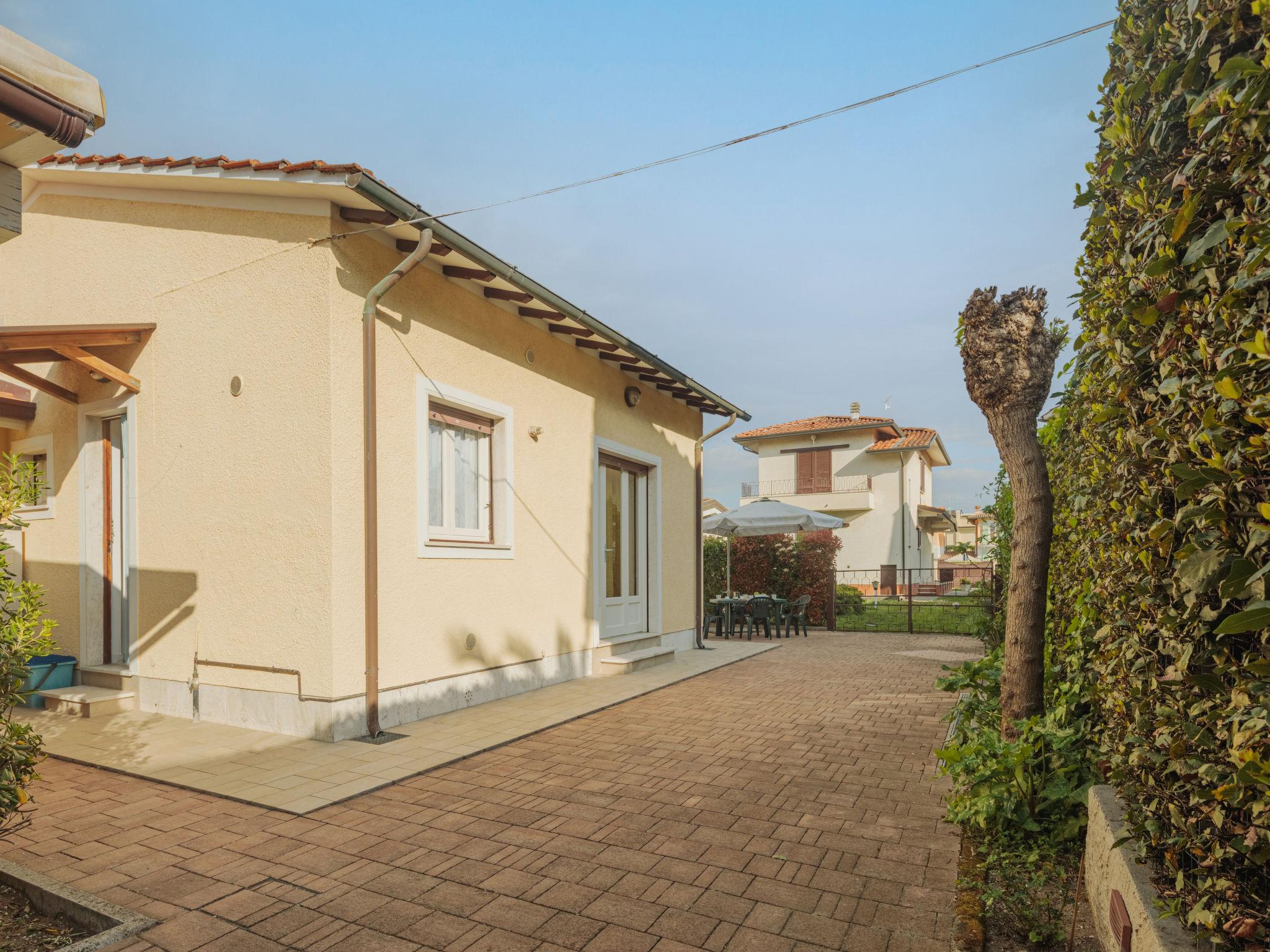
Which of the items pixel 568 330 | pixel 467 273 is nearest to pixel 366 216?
pixel 467 273

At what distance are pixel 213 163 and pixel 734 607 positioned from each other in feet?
34.4

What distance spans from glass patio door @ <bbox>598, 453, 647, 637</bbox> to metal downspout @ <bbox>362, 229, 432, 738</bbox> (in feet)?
13.3

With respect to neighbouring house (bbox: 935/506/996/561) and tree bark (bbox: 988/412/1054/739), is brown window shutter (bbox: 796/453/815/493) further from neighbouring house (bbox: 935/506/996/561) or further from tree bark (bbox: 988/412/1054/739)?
tree bark (bbox: 988/412/1054/739)

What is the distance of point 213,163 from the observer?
225 inches

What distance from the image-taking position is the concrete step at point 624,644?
29.8 feet

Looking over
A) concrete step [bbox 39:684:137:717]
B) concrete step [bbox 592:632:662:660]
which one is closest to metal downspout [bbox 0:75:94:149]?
concrete step [bbox 39:684:137:717]

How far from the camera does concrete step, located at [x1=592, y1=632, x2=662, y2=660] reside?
9094 mm

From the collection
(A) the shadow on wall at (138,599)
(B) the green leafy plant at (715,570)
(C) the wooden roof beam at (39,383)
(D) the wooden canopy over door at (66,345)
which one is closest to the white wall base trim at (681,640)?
(B) the green leafy plant at (715,570)

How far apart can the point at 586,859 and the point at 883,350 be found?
62.5 ft

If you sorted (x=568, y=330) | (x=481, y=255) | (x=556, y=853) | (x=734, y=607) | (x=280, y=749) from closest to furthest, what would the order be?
1. (x=556, y=853)
2. (x=280, y=749)
3. (x=481, y=255)
4. (x=568, y=330)
5. (x=734, y=607)

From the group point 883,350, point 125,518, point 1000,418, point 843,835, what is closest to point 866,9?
point 1000,418

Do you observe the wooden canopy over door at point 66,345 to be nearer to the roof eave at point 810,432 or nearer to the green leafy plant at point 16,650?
the green leafy plant at point 16,650

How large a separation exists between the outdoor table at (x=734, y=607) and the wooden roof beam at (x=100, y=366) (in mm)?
9482

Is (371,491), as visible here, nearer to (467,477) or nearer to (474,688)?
(467,477)
